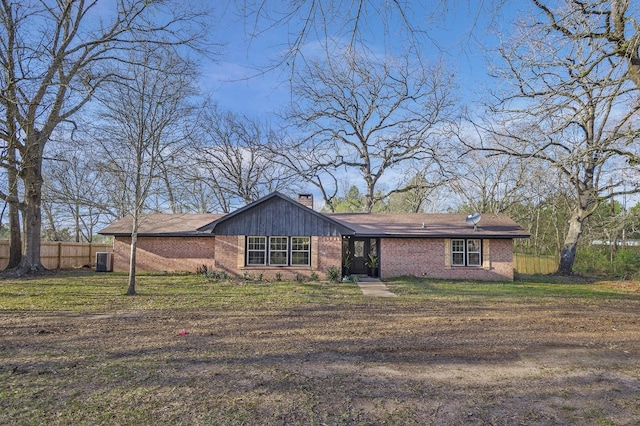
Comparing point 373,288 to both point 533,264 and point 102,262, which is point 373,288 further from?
point 533,264

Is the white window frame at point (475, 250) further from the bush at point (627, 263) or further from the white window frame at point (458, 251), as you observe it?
the bush at point (627, 263)

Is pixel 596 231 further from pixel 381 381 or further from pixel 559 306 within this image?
pixel 381 381

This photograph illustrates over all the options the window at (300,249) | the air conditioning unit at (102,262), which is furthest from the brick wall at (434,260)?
the air conditioning unit at (102,262)

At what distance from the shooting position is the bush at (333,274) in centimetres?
1686

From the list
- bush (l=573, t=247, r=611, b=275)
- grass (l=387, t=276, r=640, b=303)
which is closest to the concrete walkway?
grass (l=387, t=276, r=640, b=303)

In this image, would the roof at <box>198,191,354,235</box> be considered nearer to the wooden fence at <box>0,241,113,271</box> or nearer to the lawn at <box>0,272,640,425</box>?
the lawn at <box>0,272,640,425</box>

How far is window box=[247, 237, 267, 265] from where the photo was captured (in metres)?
17.8

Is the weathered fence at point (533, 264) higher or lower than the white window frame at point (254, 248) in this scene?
lower

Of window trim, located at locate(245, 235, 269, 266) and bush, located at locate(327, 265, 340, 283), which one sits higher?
window trim, located at locate(245, 235, 269, 266)

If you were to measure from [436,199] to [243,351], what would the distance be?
34.6 meters

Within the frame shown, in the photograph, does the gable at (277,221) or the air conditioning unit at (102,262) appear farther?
the air conditioning unit at (102,262)

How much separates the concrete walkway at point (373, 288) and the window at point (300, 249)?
8.74ft

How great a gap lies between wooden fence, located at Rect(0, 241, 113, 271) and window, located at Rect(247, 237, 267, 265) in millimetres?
11273

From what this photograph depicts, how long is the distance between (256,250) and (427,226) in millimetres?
8346
